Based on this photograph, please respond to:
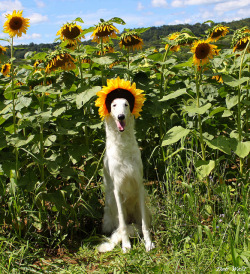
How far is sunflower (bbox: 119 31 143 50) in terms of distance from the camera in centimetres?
339

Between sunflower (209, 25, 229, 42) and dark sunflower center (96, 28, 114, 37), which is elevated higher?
sunflower (209, 25, 229, 42)

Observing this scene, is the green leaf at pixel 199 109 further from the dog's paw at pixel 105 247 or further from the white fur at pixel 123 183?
the dog's paw at pixel 105 247

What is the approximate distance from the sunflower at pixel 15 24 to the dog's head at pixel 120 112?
1.18 m

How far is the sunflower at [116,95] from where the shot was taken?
271 centimetres

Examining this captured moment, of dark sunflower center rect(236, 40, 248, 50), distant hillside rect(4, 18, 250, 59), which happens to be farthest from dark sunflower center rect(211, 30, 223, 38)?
dark sunflower center rect(236, 40, 248, 50)

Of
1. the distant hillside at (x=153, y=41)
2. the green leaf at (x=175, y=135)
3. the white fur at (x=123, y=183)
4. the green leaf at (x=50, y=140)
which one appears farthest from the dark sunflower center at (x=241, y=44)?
the green leaf at (x=50, y=140)

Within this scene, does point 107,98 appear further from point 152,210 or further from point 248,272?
point 248,272

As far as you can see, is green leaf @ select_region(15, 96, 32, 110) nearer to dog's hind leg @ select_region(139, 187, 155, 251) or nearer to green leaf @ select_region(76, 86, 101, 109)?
green leaf @ select_region(76, 86, 101, 109)

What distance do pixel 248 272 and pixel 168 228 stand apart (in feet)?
2.67

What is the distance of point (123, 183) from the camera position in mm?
2846

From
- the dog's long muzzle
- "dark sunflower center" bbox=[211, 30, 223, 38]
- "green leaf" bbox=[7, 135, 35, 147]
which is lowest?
"green leaf" bbox=[7, 135, 35, 147]

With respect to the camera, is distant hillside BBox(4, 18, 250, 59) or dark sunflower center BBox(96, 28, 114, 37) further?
distant hillside BBox(4, 18, 250, 59)

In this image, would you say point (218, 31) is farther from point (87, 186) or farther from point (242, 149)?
point (87, 186)

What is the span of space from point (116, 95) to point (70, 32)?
104cm
